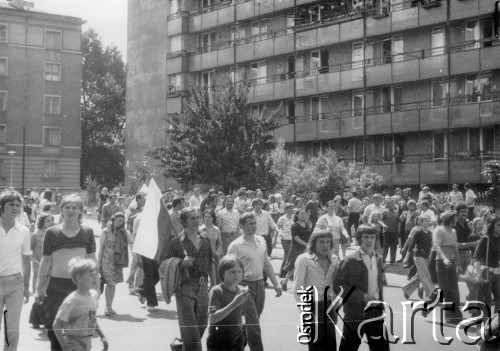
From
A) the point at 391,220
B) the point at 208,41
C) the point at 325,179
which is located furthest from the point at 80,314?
the point at 208,41

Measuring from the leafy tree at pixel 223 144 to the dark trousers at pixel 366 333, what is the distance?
28.5m

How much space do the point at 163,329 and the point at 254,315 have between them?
9.70 ft

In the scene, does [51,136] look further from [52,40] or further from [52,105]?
[52,40]

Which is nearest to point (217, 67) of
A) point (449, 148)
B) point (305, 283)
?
point (449, 148)

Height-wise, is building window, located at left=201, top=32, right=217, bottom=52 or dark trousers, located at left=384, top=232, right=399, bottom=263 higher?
building window, located at left=201, top=32, right=217, bottom=52

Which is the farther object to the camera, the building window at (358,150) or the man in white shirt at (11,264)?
the building window at (358,150)

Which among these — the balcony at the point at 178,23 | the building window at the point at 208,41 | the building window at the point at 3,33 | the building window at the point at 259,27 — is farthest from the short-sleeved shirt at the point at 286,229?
the building window at the point at 3,33

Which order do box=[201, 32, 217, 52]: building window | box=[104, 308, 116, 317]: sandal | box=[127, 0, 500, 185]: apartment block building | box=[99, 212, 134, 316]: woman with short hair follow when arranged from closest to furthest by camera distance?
1. box=[104, 308, 116, 317]: sandal
2. box=[99, 212, 134, 316]: woman with short hair
3. box=[127, 0, 500, 185]: apartment block building
4. box=[201, 32, 217, 52]: building window

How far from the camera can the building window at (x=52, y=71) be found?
214ft

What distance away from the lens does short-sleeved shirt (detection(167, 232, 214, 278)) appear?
26.7 feet

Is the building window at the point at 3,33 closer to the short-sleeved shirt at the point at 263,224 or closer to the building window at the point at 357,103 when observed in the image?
the building window at the point at 357,103

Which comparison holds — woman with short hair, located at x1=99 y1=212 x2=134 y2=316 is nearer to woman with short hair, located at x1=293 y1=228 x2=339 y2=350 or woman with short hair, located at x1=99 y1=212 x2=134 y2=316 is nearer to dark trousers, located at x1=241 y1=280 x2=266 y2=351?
dark trousers, located at x1=241 y1=280 x2=266 y2=351

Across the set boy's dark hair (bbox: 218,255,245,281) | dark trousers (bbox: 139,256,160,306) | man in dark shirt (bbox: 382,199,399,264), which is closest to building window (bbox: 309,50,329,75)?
man in dark shirt (bbox: 382,199,399,264)

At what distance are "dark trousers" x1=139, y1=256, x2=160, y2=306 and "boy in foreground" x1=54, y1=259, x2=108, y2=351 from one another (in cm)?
613
